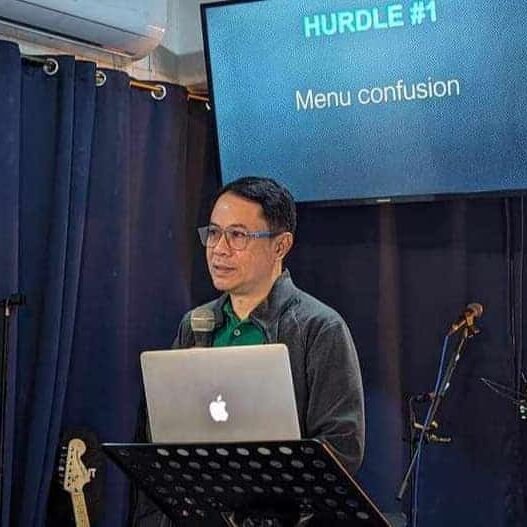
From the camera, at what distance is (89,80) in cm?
267

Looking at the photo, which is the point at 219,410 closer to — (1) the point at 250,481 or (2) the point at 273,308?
(1) the point at 250,481

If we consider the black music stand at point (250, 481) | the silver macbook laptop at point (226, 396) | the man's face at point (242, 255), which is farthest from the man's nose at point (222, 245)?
the black music stand at point (250, 481)

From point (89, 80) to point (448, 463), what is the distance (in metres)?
1.52

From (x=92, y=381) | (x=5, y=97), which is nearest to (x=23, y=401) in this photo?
(x=92, y=381)

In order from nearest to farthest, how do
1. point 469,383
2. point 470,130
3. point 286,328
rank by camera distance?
point 286,328 < point 470,130 < point 469,383

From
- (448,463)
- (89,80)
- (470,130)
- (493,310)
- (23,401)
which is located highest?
(89,80)

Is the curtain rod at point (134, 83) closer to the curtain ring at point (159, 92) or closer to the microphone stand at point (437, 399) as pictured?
the curtain ring at point (159, 92)

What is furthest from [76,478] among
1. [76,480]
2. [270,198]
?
[270,198]

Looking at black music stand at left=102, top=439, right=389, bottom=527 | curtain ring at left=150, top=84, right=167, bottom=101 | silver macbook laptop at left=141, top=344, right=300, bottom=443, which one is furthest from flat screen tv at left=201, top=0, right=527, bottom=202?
black music stand at left=102, top=439, right=389, bottom=527

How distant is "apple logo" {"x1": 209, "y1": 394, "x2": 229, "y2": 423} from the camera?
150 centimetres

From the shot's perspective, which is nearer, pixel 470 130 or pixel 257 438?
pixel 257 438

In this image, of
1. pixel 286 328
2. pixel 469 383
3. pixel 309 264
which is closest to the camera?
pixel 286 328

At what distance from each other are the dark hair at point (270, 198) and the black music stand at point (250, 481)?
59 centimetres

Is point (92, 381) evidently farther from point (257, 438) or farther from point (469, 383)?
point (257, 438)
